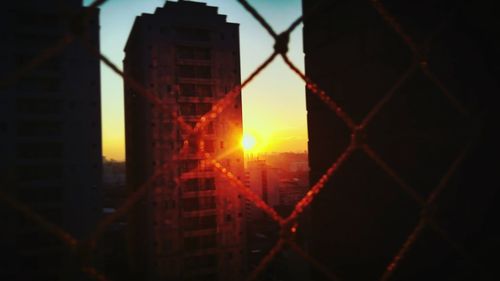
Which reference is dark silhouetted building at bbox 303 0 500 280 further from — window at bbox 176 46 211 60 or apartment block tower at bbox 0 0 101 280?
window at bbox 176 46 211 60

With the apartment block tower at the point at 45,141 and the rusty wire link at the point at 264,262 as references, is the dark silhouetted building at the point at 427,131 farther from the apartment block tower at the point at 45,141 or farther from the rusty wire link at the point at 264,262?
the apartment block tower at the point at 45,141

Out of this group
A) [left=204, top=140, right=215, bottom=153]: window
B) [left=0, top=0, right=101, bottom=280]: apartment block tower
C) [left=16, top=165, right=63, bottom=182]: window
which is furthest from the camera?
[left=204, top=140, right=215, bottom=153]: window

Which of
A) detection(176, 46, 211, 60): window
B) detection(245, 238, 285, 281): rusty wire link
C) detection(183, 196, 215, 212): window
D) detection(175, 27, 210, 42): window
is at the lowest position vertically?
detection(183, 196, 215, 212): window

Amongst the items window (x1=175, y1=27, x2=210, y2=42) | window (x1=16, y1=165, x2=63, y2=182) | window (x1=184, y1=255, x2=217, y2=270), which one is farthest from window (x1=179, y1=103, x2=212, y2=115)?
window (x1=184, y1=255, x2=217, y2=270)

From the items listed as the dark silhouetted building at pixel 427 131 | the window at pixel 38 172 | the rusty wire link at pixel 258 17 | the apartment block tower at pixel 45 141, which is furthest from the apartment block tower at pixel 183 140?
the rusty wire link at pixel 258 17

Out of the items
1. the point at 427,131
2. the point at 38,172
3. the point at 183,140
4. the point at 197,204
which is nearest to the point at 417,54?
the point at 427,131

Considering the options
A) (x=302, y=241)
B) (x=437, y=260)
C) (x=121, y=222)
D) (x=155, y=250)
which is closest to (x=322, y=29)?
(x=437, y=260)
